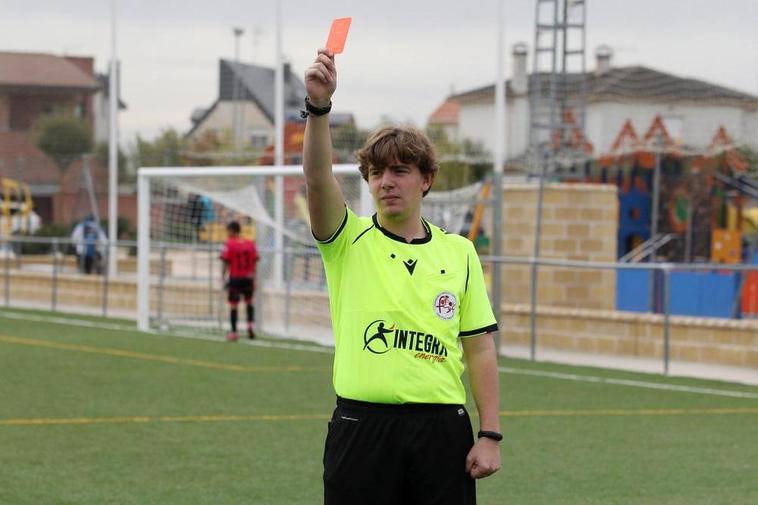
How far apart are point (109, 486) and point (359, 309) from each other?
4.74 meters

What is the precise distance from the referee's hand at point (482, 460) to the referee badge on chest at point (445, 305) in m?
0.40

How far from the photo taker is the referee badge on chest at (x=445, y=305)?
4500 mm

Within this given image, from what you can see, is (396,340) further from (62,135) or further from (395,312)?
(62,135)

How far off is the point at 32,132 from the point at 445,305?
3899 cm

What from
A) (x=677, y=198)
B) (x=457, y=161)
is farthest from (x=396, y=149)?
(x=457, y=161)

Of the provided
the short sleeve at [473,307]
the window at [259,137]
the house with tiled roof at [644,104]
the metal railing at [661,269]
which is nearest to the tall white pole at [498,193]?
the metal railing at [661,269]

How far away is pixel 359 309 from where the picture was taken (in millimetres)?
4504

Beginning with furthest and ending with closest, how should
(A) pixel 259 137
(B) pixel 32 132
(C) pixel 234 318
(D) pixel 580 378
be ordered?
(A) pixel 259 137 → (B) pixel 32 132 → (C) pixel 234 318 → (D) pixel 580 378

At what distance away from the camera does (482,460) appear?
445 centimetres

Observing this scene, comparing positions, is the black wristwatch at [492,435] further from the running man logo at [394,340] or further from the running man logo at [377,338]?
the running man logo at [377,338]

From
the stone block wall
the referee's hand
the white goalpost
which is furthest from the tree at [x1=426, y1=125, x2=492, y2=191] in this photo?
the referee's hand

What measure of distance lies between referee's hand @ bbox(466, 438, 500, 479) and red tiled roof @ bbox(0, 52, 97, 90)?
33.9m

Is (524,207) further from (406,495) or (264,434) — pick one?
(406,495)

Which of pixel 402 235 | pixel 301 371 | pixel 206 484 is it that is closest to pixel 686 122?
A: pixel 301 371
